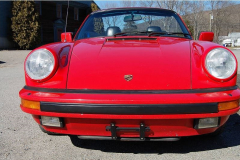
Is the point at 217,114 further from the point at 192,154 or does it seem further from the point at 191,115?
the point at 192,154

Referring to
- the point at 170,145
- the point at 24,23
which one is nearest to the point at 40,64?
the point at 170,145

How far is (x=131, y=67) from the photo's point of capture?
80.9 inches

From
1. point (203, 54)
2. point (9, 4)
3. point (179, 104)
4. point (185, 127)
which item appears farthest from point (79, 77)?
point (9, 4)

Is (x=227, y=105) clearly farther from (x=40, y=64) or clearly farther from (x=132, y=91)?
(x=40, y=64)

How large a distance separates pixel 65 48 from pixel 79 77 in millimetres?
497

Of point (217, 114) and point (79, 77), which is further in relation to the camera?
point (79, 77)

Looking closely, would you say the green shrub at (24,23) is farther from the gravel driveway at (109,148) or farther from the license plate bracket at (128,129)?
the license plate bracket at (128,129)

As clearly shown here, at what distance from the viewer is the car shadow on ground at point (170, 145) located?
2334 mm

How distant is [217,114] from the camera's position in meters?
1.88

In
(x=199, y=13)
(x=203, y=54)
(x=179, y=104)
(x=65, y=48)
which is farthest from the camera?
(x=199, y=13)

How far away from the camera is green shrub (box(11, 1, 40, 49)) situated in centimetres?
1945

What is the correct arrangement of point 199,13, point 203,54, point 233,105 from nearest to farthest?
1. point 233,105
2. point 203,54
3. point 199,13

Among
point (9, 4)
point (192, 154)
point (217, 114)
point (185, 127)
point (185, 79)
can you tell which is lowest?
point (192, 154)

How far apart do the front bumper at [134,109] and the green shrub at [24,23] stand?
63.5ft
